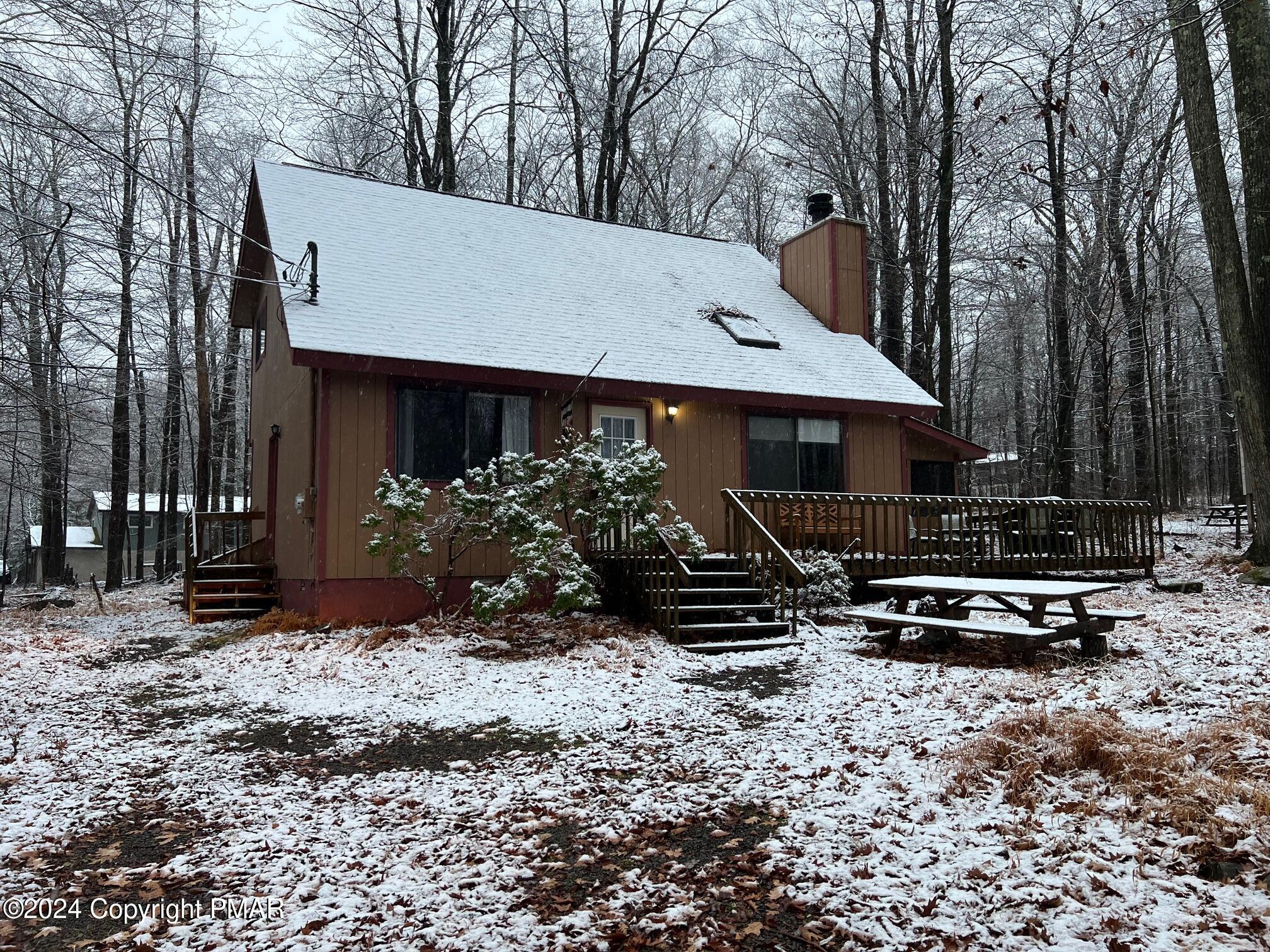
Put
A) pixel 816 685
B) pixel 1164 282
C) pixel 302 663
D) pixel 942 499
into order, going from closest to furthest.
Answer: pixel 816 685, pixel 302 663, pixel 942 499, pixel 1164 282

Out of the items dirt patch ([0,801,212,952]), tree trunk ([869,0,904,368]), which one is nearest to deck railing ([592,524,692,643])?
dirt patch ([0,801,212,952])

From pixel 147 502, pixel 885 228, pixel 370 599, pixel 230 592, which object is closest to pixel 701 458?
pixel 370 599

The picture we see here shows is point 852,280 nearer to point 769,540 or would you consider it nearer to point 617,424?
point 617,424

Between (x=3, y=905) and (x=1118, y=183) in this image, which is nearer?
(x=3, y=905)

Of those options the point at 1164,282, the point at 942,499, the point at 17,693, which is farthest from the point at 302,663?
the point at 1164,282

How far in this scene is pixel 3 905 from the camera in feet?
10.9

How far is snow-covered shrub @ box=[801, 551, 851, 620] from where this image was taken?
10.5 m

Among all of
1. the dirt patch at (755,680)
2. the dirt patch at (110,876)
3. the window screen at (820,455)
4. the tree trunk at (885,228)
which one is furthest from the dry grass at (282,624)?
the tree trunk at (885,228)

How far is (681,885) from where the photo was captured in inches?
133

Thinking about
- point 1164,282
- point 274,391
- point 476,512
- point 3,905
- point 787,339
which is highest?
point 1164,282

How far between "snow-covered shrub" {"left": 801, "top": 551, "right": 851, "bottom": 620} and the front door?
3006mm

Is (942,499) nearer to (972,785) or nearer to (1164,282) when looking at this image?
(972,785)

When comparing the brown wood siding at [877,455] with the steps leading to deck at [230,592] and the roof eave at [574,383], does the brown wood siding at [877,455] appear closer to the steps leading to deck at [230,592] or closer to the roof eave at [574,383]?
the roof eave at [574,383]

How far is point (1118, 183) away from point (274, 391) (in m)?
17.5
